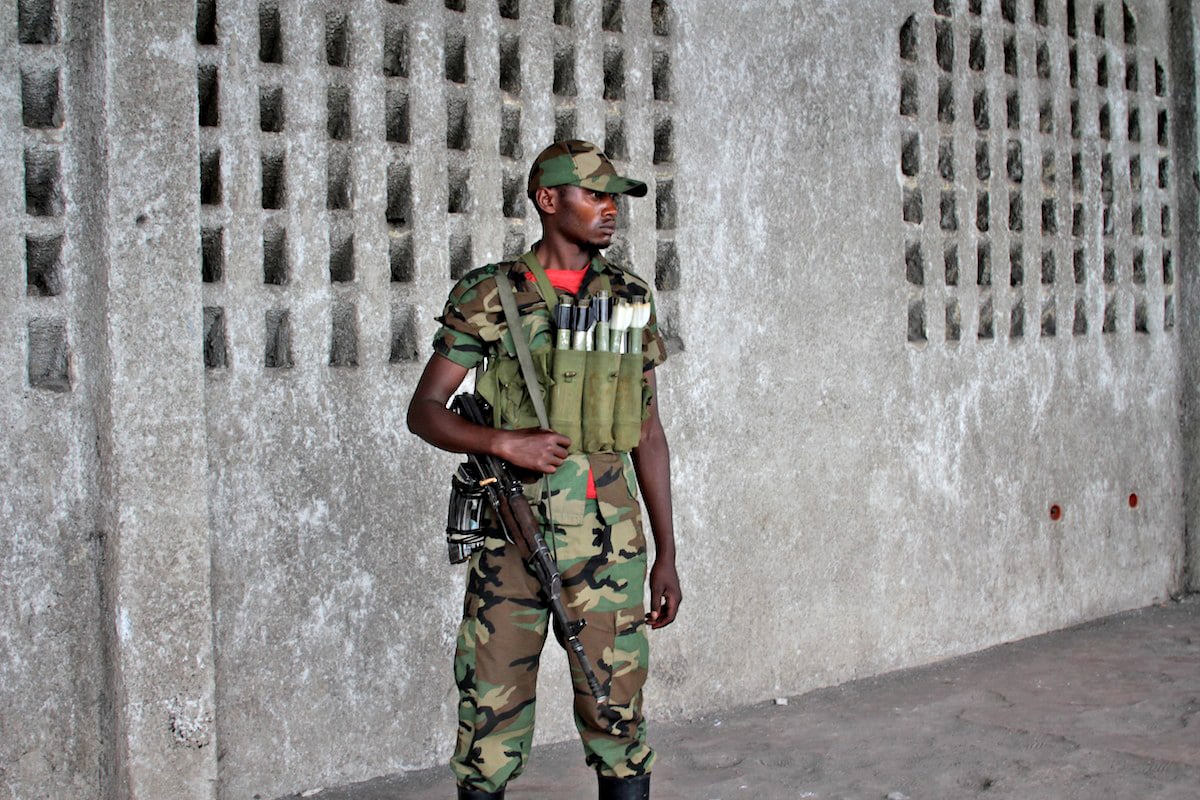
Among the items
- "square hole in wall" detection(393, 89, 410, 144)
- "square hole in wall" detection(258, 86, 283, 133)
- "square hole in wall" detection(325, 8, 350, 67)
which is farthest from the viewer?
"square hole in wall" detection(393, 89, 410, 144)

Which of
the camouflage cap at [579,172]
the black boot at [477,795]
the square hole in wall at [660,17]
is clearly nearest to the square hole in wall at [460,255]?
the square hole in wall at [660,17]

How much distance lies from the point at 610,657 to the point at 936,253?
298 cm

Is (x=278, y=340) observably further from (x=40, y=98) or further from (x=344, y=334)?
(x=40, y=98)

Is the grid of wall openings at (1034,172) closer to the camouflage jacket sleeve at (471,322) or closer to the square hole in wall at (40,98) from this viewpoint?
the camouflage jacket sleeve at (471,322)

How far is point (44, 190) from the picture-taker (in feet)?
11.6

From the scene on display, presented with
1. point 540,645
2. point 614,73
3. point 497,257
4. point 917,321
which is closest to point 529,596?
point 540,645

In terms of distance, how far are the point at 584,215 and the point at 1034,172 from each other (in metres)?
3.43

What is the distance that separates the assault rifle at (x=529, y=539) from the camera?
2.94 m

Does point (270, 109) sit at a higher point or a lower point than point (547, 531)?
higher

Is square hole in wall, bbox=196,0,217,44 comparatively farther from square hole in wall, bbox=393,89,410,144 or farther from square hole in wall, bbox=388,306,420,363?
square hole in wall, bbox=388,306,420,363

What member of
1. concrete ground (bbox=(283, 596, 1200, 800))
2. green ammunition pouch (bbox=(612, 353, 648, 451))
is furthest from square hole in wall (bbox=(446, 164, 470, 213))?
concrete ground (bbox=(283, 596, 1200, 800))

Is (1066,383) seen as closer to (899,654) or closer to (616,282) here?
(899,654)

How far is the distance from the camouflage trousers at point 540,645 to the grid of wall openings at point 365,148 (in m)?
1.18

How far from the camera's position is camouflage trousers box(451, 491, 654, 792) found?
299 centimetres
